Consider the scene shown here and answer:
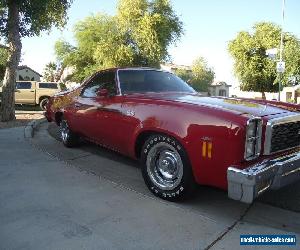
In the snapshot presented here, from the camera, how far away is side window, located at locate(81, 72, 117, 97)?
5.66 metres

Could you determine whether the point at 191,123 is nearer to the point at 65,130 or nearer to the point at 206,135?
the point at 206,135

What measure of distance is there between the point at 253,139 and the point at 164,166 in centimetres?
116

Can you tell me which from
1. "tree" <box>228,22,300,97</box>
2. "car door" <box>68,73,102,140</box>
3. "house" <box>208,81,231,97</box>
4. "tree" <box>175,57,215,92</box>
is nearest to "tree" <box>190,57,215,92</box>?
"tree" <box>175,57,215,92</box>

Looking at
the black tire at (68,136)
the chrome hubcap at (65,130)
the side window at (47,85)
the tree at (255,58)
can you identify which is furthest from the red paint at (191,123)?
the tree at (255,58)

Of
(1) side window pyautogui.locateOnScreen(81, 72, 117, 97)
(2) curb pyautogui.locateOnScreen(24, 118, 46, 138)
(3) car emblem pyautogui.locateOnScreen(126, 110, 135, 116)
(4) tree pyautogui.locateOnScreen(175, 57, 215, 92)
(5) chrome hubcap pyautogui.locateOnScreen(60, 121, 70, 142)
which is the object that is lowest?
(2) curb pyautogui.locateOnScreen(24, 118, 46, 138)

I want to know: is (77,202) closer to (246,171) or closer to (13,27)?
(246,171)

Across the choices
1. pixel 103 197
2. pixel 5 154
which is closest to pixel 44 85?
pixel 5 154

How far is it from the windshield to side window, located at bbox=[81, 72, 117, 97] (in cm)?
15

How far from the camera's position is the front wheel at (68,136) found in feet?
23.1

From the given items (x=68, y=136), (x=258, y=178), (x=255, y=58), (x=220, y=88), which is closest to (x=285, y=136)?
(x=258, y=178)

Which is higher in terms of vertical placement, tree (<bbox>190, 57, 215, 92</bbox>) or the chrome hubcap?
tree (<bbox>190, 57, 215, 92</bbox>)

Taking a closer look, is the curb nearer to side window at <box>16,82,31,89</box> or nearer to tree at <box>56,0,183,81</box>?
side window at <box>16,82,31,89</box>

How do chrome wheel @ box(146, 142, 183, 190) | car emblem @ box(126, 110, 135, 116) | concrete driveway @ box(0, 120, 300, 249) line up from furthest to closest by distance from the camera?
car emblem @ box(126, 110, 135, 116) → chrome wheel @ box(146, 142, 183, 190) → concrete driveway @ box(0, 120, 300, 249)

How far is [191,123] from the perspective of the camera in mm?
3975
